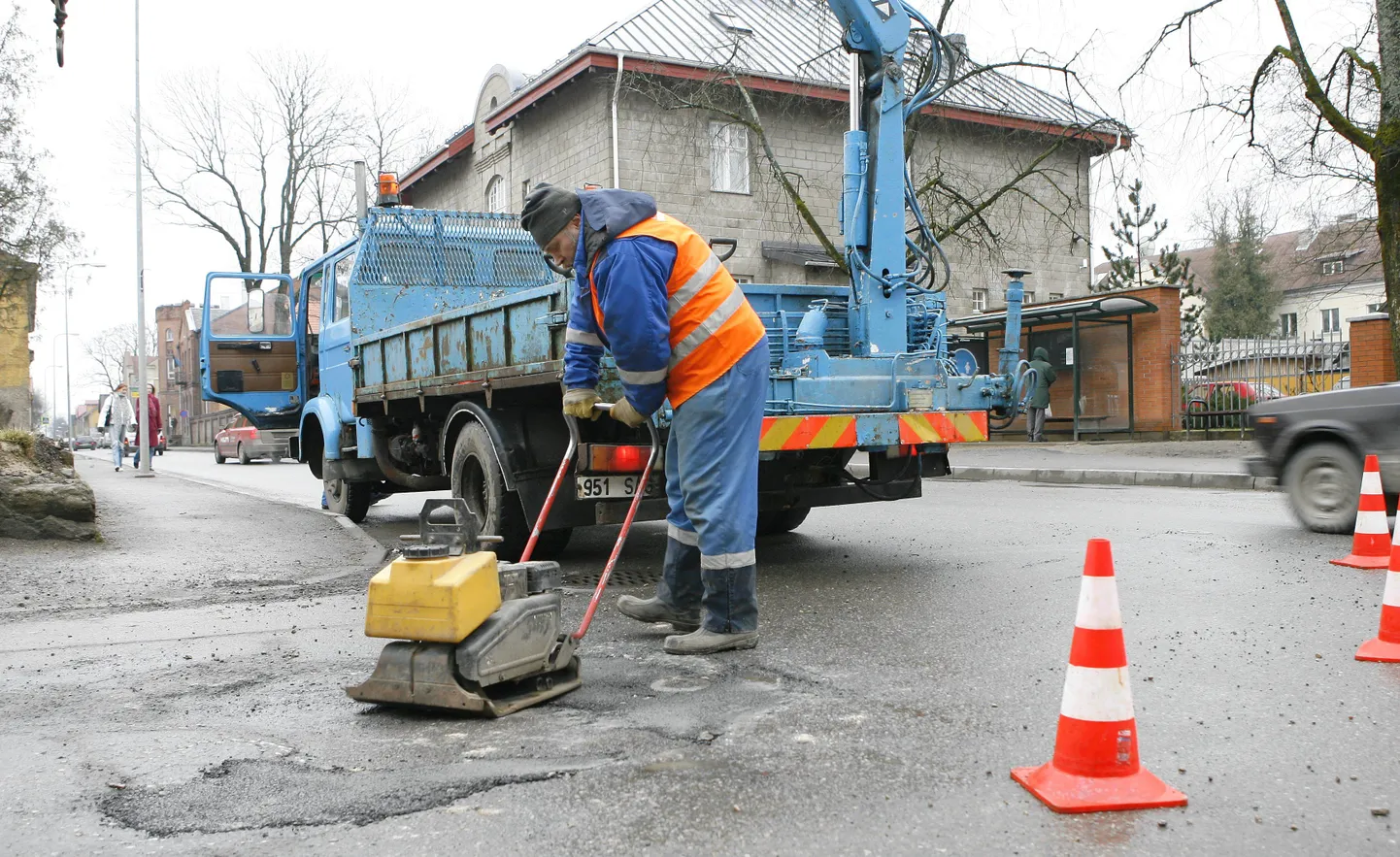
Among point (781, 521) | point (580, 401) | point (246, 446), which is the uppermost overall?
point (580, 401)

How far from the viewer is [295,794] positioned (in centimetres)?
293

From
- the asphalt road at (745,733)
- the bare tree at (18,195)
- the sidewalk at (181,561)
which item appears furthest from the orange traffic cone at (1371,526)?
the bare tree at (18,195)

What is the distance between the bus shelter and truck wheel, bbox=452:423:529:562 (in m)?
15.7

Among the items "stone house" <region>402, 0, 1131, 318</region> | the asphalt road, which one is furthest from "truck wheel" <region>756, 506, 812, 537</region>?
"stone house" <region>402, 0, 1131, 318</region>

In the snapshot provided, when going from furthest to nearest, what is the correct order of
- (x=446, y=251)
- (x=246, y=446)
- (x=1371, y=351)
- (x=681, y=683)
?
(x=246, y=446)
(x=1371, y=351)
(x=446, y=251)
(x=681, y=683)

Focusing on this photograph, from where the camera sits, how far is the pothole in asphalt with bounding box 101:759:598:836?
276cm

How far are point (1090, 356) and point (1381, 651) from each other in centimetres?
1850

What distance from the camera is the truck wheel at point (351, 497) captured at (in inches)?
424

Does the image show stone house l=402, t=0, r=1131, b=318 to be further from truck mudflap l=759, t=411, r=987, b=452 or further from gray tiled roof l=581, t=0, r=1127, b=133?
truck mudflap l=759, t=411, r=987, b=452

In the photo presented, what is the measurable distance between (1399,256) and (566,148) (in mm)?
16356

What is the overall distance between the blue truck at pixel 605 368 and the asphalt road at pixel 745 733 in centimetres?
81

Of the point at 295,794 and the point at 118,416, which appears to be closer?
the point at 295,794

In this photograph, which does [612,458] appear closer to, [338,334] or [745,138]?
[338,334]

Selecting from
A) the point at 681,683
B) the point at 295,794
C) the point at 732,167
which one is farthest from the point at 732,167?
the point at 295,794
